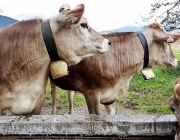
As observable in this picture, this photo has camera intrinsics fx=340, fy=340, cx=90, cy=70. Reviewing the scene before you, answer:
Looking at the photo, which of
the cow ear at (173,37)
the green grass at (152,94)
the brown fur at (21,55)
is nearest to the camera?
the brown fur at (21,55)

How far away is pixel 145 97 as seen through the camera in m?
8.89

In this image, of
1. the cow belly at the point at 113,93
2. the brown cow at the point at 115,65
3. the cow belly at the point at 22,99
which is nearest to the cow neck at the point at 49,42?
the cow belly at the point at 22,99

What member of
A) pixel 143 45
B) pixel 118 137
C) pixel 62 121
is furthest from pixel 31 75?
pixel 143 45

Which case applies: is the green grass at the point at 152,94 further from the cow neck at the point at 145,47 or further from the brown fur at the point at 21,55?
the brown fur at the point at 21,55

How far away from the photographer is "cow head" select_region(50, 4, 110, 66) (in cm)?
329

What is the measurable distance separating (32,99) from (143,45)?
1.68 meters

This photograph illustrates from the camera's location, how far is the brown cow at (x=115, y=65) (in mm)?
4098

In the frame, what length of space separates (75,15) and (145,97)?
5.95m

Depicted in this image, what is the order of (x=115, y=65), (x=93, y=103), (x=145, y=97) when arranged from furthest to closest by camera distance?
(x=145, y=97) → (x=115, y=65) → (x=93, y=103)

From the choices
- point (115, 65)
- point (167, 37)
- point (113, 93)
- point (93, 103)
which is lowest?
point (93, 103)

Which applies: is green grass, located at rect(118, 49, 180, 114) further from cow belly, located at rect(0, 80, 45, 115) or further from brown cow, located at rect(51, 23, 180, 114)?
cow belly, located at rect(0, 80, 45, 115)

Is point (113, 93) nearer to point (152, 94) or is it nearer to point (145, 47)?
point (145, 47)

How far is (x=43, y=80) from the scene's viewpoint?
140 inches

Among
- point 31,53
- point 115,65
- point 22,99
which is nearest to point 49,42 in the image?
point 31,53
